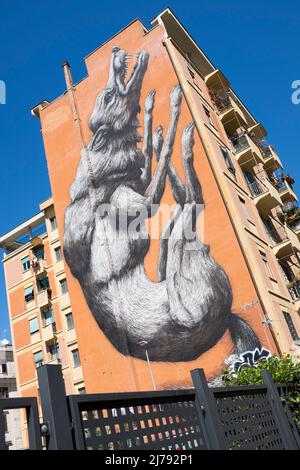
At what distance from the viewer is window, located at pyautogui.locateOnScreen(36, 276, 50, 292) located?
1422 inches

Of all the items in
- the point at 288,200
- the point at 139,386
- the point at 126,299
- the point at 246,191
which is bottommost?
the point at 139,386

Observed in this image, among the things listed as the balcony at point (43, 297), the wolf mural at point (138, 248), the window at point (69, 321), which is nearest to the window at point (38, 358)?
the balcony at point (43, 297)

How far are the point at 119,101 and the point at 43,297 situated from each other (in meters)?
16.6

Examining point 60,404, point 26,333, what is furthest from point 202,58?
point 60,404

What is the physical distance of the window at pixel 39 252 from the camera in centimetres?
3709

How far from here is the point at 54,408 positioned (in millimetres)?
2980

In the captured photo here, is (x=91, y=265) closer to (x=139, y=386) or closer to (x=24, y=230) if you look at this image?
(x=139, y=386)

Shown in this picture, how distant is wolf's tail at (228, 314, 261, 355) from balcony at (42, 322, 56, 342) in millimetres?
18457

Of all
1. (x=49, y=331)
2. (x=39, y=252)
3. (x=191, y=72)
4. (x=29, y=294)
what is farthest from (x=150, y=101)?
(x=29, y=294)

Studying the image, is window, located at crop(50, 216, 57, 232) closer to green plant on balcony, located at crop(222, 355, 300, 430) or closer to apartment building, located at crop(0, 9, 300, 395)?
apartment building, located at crop(0, 9, 300, 395)

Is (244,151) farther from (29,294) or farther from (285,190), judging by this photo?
(29,294)

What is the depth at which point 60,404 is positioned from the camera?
3033 mm

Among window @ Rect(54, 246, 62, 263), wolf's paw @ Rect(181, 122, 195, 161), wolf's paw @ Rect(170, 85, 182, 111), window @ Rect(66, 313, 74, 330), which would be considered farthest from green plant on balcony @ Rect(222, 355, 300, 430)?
window @ Rect(54, 246, 62, 263)

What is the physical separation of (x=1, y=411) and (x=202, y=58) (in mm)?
31789
